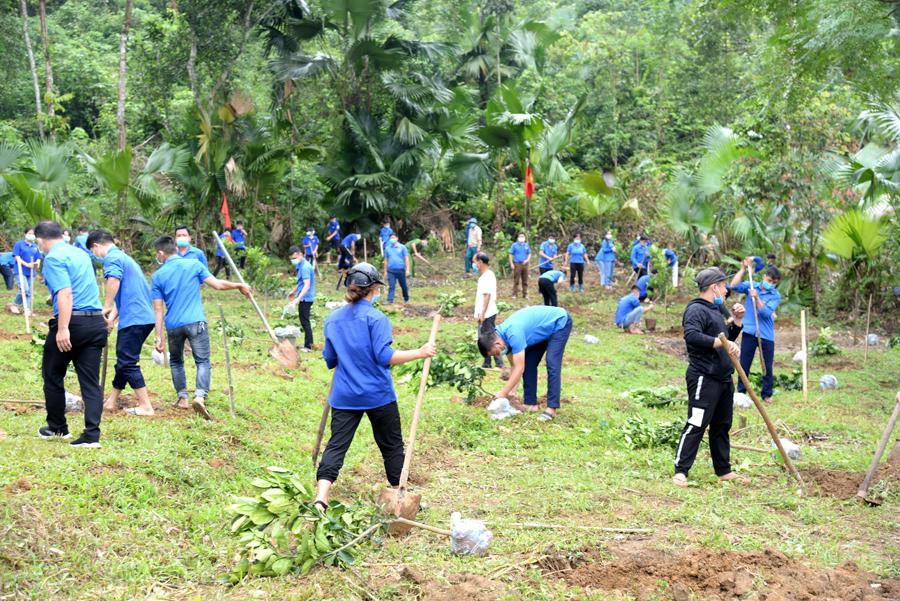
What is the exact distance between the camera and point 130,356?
8297mm

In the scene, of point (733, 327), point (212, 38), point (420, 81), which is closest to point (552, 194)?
point (420, 81)

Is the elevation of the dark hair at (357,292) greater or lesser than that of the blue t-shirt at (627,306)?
Answer: greater

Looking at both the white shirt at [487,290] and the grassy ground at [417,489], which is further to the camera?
the white shirt at [487,290]

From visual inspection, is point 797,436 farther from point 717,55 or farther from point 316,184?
point 717,55

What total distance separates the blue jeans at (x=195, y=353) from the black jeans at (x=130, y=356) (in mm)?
329

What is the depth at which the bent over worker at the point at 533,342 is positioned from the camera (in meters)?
9.59

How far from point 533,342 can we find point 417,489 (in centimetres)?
274

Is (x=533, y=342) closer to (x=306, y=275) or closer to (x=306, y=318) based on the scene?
(x=306, y=275)

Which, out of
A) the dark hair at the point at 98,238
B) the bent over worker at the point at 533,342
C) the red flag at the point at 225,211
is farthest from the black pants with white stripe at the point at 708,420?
the red flag at the point at 225,211

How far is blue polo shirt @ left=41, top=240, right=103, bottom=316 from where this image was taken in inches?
277

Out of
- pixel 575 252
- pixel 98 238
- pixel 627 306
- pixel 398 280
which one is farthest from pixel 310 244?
pixel 98 238

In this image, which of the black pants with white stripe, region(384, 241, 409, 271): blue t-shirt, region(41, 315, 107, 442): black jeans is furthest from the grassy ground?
region(384, 241, 409, 271): blue t-shirt

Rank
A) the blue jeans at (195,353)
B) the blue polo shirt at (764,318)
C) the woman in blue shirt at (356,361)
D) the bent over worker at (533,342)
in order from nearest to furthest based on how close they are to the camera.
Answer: the woman in blue shirt at (356,361), the blue jeans at (195,353), the bent over worker at (533,342), the blue polo shirt at (764,318)

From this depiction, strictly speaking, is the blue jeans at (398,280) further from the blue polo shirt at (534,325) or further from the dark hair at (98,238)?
the dark hair at (98,238)
